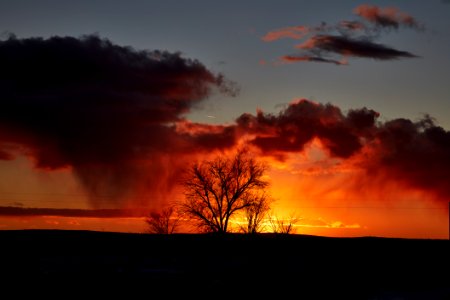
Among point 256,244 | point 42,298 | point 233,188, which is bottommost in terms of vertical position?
point 42,298

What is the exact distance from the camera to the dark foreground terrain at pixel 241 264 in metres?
24.6

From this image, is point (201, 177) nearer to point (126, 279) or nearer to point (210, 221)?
point (210, 221)

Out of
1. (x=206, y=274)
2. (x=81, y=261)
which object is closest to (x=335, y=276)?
(x=206, y=274)

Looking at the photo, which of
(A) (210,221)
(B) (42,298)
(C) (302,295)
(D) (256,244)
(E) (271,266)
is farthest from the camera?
(A) (210,221)

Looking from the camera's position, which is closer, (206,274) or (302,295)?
(302,295)

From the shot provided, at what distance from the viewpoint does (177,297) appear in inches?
891

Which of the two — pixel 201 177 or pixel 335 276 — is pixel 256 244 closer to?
pixel 335 276

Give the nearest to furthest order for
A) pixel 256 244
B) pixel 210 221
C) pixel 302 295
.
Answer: pixel 302 295, pixel 256 244, pixel 210 221

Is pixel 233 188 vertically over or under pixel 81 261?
over

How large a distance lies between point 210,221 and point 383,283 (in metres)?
47.9

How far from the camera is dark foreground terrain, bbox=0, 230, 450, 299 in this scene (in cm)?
2464

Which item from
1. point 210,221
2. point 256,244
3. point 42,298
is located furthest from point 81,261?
point 210,221

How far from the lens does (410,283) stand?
26.3 meters

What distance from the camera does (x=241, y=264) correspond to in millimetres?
29109
